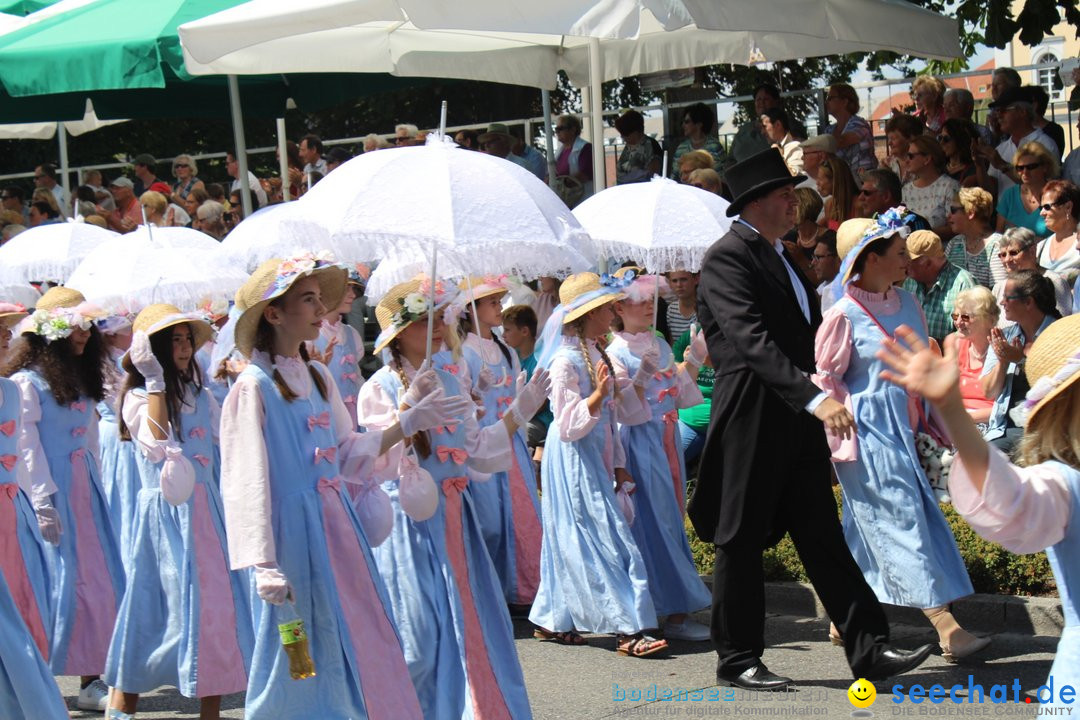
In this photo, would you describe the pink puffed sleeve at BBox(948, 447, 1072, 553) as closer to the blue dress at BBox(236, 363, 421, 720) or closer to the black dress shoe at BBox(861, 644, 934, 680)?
the blue dress at BBox(236, 363, 421, 720)

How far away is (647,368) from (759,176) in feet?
4.40

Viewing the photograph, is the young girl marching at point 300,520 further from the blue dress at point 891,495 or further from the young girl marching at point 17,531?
the blue dress at point 891,495

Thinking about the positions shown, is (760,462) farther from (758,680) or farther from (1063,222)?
(1063,222)

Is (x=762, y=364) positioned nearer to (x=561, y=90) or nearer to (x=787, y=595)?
(x=787, y=595)

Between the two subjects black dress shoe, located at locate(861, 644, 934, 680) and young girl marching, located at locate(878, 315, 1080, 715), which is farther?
black dress shoe, located at locate(861, 644, 934, 680)

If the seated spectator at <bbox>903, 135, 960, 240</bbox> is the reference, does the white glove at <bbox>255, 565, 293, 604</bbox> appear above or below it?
below

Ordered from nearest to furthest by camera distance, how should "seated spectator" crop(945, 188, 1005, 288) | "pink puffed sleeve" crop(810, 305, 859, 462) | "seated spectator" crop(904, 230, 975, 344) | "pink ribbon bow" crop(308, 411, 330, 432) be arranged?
1. "pink ribbon bow" crop(308, 411, 330, 432)
2. "pink puffed sleeve" crop(810, 305, 859, 462)
3. "seated spectator" crop(904, 230, 975, 344)
4. "seated spectator" crop(945, 188, 1005, 288)

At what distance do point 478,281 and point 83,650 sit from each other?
2.71 m

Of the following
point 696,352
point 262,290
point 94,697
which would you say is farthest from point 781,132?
point 262,290

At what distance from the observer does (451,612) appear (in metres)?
5.33

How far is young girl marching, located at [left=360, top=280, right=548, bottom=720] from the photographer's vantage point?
528cm

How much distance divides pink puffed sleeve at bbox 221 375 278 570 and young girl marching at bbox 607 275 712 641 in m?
2.82

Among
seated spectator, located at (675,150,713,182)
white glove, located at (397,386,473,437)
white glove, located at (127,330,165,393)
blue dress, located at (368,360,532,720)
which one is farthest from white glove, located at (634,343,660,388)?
seated spectator, located at (675,150,713,182)

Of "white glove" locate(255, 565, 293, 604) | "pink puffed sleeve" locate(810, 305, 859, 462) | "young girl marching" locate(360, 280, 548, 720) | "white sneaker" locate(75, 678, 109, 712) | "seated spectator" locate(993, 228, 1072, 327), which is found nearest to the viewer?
"white glove" locate(255, 565, 293, 604)
